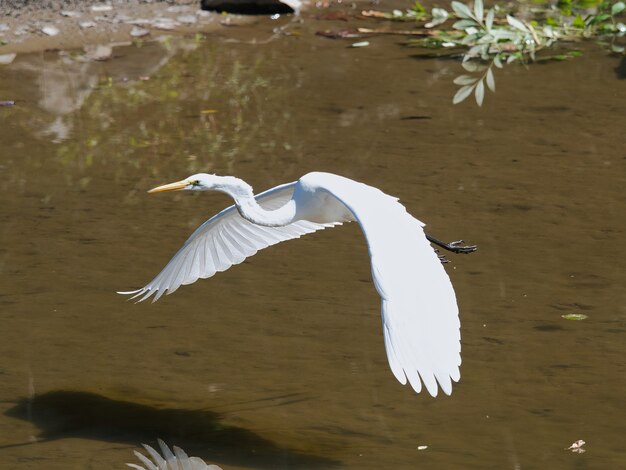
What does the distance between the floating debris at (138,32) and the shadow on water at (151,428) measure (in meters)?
5.21

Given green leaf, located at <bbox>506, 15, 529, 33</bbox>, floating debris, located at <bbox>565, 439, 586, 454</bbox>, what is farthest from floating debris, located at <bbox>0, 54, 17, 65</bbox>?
floating debris, located at <bbox>565, 439, 586, 454</bbox>

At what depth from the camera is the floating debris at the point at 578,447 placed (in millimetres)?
3645

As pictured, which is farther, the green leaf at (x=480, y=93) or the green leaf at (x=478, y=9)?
the green leaf at (x=478, y=9)

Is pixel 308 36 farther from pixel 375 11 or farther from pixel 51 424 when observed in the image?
pixel 51 424

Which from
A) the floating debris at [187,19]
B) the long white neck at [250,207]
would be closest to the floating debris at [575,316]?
the long white neck at [250,207]

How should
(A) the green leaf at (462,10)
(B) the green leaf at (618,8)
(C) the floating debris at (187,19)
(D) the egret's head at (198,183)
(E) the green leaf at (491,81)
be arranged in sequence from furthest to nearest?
(C) the floating debris at (187,19) < (B) the green leaf at (618,8) < (A) the green leaf at (462,10) < (E) the green leaf at (491,81) < (D) the egret's head at (198,183)

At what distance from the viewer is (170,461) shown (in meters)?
3.78

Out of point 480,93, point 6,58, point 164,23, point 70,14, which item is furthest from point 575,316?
point 70,14

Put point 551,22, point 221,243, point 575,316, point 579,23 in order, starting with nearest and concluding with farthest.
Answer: point 221,243 < point 575,316 < point 551,22 < point 579,23

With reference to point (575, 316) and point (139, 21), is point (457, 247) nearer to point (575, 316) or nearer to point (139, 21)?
point (575, 316)

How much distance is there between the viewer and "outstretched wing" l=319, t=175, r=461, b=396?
3.06m

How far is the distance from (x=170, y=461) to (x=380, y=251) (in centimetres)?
101

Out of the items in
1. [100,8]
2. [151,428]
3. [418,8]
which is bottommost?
[151,428]

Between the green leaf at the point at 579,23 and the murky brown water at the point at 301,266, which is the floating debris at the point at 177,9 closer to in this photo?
the murky brown water at the point at 301,266
